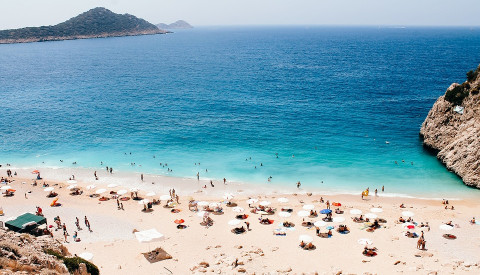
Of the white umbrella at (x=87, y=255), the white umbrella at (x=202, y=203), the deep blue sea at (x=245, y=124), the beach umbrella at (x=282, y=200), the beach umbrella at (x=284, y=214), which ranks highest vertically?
the deep blue sea at (x=245, y=124)

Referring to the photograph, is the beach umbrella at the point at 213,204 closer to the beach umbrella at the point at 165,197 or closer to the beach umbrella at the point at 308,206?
the beach umbrella at the point at 165,197

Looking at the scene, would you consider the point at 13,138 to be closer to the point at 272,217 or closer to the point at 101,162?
the point at 101,162

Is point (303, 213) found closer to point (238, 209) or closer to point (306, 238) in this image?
point (306, 238)

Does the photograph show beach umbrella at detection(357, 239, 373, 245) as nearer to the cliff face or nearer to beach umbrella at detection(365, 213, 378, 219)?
beach umbrella at detection(365, 213, 378, 219)

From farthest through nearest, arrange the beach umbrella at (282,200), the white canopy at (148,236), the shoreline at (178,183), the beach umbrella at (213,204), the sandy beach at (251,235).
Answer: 1. the shoreline at (178,183)
2. the beach umbrella at (282,200)
3. the beach umbrella at (213,204)
4. the white canopy at (148,236)
5. the sandy beach at (251,235)

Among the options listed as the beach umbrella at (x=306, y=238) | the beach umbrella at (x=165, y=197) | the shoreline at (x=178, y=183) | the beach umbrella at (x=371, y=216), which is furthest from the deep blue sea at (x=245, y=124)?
the beach umbrella at (x=306, y=238)


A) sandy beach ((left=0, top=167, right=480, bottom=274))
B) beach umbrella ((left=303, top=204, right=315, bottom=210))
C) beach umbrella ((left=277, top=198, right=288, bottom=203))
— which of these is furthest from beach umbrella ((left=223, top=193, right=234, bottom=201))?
beach umbrella ((left=303, top=204, right=315, bottom=210))
